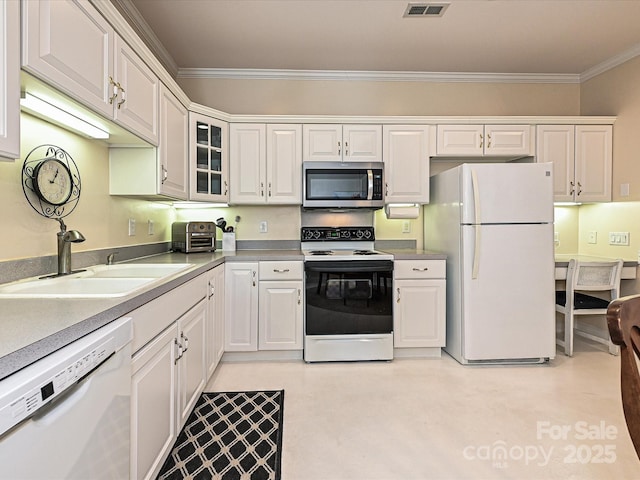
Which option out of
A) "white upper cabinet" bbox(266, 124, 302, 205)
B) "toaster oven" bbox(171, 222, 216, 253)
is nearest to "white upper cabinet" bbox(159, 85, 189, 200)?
"toaster oven" bbox(171, 222, 216, 253)

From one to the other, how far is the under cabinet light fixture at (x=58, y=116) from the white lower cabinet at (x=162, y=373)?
0.90m

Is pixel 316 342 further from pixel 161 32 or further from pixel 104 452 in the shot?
pixel 161 32

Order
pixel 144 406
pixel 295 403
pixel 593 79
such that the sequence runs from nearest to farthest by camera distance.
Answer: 1. pixel 144 406
2. pixel 295 403
3. pixel 593 79

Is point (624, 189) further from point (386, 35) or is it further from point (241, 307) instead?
point (241, 307)

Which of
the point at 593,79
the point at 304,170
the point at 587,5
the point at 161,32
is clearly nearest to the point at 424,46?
the point at 587,5

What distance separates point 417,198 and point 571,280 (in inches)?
56.2

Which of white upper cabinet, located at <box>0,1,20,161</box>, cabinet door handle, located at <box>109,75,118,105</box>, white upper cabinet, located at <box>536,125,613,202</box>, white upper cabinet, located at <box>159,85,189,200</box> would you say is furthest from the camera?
white upper cabinet, located at <box>536,125,613,202</box>

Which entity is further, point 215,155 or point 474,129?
point 474,129

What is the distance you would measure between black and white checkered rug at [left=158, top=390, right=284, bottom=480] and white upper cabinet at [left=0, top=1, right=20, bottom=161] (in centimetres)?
147

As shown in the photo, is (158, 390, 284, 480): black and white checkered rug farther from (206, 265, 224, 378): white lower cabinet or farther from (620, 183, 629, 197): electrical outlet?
(620, 183, 629, 197): electrical outlet

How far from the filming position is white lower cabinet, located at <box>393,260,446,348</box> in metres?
3.07

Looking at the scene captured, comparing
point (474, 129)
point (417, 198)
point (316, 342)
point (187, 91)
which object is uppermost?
point (187, 91)

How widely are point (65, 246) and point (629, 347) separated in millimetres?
2128

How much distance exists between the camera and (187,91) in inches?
140
